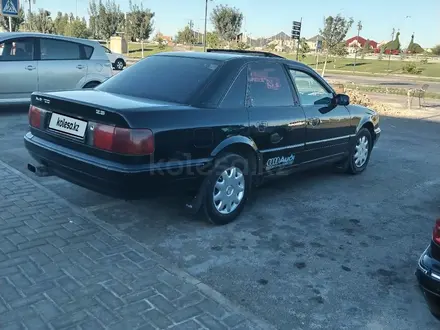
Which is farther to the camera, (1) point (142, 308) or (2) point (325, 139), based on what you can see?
(2) point (325, 139)

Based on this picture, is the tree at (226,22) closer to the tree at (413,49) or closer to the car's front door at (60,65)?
the car's front door at (60,65)

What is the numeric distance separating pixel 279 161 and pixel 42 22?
54.6m

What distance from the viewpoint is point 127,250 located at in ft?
12.0

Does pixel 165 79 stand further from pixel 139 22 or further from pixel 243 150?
pixel 139 22

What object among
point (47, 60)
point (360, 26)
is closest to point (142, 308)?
point (47, 60)

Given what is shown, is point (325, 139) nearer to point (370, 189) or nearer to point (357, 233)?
point (370, 189)

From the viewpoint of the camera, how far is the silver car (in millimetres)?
8758

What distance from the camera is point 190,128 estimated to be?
3.76 metres

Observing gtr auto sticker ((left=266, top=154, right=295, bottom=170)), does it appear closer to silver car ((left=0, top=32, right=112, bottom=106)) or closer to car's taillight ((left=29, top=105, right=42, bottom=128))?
car's taillight ((left=29, top=105, right=42, bottom=128))

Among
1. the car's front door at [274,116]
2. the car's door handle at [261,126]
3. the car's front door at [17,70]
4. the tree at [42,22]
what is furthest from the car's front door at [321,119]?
the tree at [42,22]

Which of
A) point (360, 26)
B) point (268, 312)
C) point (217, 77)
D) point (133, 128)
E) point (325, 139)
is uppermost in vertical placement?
point (360, 26)

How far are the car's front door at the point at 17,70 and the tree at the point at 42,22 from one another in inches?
1839

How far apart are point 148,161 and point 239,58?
160 centimetres

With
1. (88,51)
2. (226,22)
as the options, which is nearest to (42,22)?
(226,22)
